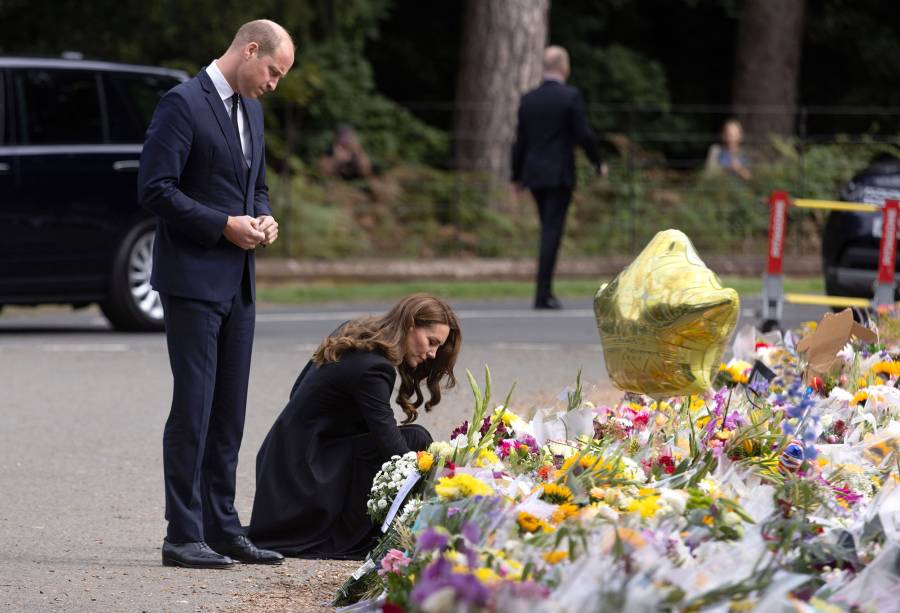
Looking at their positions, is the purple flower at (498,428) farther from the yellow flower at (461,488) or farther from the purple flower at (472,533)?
the purple flower at (472,533)

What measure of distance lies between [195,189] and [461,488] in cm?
165

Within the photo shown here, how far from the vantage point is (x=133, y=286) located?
455 inches

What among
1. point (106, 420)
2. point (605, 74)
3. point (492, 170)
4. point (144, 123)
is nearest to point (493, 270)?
point (492, 170)

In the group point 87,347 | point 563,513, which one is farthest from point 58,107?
point 563,513

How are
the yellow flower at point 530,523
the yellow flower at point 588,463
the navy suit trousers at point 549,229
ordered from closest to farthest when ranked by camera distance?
1. the yellow flower at point 530,523
2. the yellow flower at point 588,463
3. the navy suit trousers at point 549,229

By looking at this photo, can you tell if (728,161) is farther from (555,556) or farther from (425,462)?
(555,556)

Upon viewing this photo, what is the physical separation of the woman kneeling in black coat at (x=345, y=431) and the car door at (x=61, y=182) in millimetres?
5851

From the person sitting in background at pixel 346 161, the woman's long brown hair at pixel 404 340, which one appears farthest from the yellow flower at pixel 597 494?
the person sitting in background at pixel 346 161

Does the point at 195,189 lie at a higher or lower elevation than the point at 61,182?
higher

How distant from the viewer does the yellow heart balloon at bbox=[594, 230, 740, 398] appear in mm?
5477

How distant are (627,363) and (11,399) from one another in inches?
170

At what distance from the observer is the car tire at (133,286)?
1143 cm

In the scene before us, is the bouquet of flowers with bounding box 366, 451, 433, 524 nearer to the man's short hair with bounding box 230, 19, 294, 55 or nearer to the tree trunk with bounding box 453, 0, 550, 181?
the man's short hair with bounding box 230, 19, 294, 55

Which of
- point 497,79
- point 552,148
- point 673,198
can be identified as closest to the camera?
point 552,148
